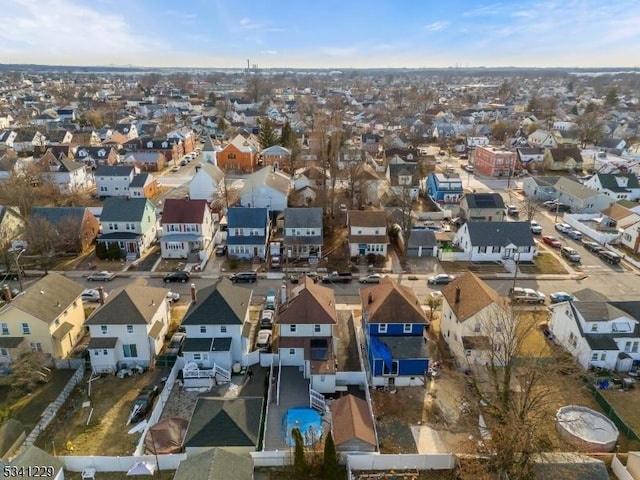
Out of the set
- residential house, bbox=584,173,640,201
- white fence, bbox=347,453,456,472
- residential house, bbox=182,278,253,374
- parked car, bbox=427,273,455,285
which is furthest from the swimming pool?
residential house, bbox=584,173,640,201

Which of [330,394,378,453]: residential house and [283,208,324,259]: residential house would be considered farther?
[283,208,324,259]: residential house

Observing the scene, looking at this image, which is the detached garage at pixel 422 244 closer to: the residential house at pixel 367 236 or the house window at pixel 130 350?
the residential house at pixel 367 236

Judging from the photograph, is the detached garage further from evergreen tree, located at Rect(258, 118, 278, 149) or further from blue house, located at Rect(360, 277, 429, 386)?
evergreen tree, located at Rect(258, 118, 278, 149)

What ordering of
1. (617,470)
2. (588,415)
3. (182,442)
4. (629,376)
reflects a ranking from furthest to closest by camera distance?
1. (629,376)
2. (588,415)
3. (182,442)
4. (617,470)

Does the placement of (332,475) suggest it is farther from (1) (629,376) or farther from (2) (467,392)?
(1) (629,376)

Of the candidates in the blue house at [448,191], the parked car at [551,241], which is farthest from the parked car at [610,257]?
the blue house at [448,191]

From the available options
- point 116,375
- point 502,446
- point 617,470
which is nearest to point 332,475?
point 502,446

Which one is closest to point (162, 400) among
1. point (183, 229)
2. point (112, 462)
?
point (112, 462)
